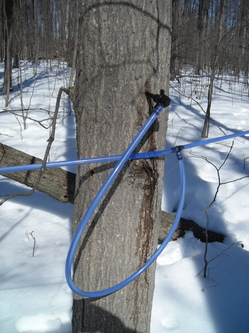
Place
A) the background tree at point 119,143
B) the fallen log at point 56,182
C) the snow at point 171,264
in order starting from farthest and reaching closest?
the fallen log at point 56,182 < the snow at point 171,264 < the background tree at point 119,143

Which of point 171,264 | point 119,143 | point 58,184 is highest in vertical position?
point 119,143

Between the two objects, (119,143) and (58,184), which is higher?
(119,143)

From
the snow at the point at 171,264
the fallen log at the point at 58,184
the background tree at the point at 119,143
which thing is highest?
the background tree at the point at 119,143

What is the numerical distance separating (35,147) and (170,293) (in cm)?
243

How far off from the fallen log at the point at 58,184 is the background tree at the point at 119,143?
3.09 feet

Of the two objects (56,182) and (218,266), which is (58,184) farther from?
(218,266)

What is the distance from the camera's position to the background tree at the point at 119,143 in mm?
753

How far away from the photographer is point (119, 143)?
807mm

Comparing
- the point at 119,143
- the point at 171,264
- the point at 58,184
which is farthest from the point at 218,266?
the point at 119,143

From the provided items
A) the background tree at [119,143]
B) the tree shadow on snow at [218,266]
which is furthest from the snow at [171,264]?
the background tree at [119,143]

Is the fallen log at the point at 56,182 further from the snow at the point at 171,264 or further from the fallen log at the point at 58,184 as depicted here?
the snow at the point at 171,264

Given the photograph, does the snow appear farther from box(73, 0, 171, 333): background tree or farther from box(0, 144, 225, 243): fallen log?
box(73, 0, 171, 333): background tree

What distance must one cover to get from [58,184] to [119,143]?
1156mm

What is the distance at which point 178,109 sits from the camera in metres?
5.42
